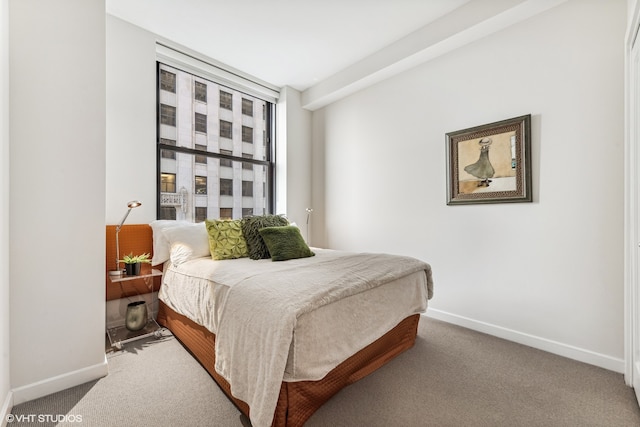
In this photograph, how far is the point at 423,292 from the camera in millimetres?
2316

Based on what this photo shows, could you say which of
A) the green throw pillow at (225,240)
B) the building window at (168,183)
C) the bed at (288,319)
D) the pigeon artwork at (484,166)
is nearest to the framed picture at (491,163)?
the pigeon artwork at (484,166)

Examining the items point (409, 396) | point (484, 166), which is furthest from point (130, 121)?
point (484, 166)

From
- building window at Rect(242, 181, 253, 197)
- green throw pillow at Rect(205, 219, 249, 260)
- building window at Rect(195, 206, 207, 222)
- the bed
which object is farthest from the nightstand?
building window at Rect(242, 181, 253, 197)

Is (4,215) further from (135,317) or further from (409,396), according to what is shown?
(409,396)

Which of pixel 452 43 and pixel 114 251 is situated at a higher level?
pixel 452 43

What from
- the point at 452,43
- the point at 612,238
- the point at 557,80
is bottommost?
the point at 612,238

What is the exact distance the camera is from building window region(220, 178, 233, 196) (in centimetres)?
366

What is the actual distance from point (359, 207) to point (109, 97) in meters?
2.85

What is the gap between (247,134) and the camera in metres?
3.97

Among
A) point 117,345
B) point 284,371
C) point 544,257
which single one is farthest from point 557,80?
point 117,345

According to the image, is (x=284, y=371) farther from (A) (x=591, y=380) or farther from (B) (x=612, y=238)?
(B) (x=612, y=238)

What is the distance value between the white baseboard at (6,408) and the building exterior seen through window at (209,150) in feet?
5.86

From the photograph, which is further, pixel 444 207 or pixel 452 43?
pixel 444 207

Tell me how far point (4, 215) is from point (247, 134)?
2.76 m
